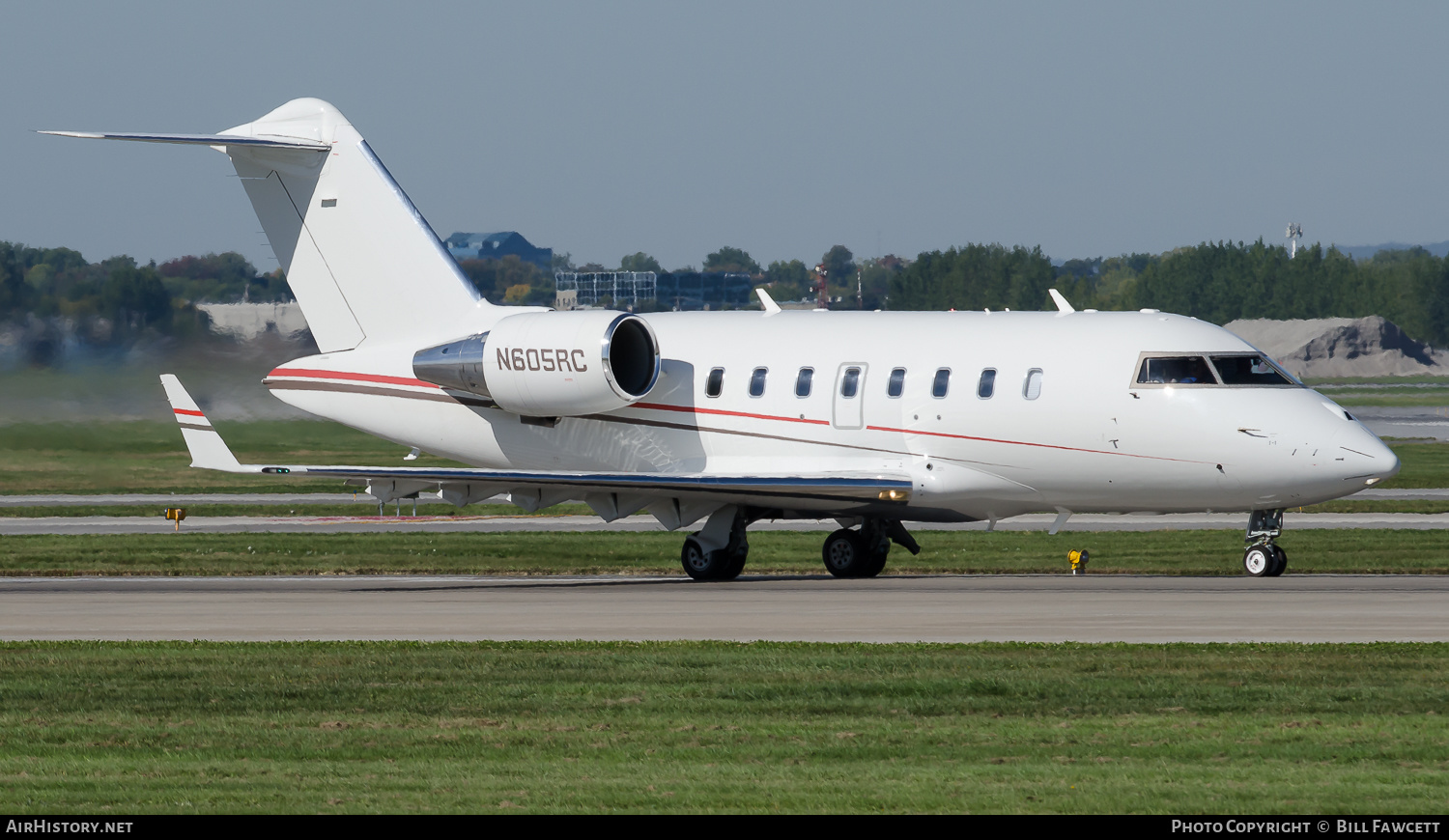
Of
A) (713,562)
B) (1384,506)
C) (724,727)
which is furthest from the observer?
(1384,506)

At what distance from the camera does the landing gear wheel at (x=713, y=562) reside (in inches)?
1195

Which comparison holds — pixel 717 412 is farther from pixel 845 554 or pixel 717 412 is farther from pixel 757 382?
pixel 845 554

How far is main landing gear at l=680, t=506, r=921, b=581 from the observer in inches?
1195

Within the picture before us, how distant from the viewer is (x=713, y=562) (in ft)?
99.6

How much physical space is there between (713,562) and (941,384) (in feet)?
15.6

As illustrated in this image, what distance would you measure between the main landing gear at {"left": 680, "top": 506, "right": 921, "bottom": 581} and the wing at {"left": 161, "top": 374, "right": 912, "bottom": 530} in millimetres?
514

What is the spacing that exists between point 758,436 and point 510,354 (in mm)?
4260

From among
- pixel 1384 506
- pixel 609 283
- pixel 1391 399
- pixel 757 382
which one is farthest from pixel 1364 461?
pixel 1391 399

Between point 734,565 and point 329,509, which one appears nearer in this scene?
point 734,565

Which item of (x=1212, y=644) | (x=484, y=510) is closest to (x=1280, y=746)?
(x=1212, y=644)

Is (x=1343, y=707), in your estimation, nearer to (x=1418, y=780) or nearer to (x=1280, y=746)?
(x=1280, y=746)

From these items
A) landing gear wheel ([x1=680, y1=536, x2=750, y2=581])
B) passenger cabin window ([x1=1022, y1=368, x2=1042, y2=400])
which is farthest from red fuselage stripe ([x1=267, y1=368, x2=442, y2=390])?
passenger cabin window ([x1=1022, y1=368, x2=1042, y2=400])

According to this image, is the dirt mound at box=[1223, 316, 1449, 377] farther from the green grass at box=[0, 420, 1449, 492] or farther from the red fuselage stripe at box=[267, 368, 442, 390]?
the red fuselage stripe at box=[267, 368, 442, 390]

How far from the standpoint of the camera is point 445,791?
12.3 metres
